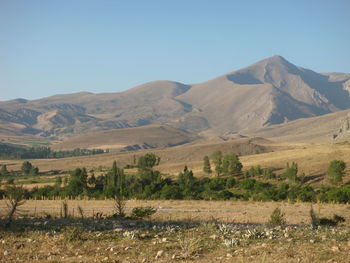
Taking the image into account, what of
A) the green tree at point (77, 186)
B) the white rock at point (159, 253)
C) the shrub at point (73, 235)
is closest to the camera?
the white rock at point (159, 253)

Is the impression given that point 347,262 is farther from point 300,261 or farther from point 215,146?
point 215,146

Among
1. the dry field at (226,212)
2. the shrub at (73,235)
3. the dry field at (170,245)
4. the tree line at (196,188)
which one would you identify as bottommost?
the tree line at (196,188)

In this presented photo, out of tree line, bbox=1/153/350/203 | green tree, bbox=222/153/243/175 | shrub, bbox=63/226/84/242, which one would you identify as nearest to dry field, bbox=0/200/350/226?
shrub, bbox=63/226/84/242

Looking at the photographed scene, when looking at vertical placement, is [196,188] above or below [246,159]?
below

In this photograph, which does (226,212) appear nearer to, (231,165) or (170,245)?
(170,245)

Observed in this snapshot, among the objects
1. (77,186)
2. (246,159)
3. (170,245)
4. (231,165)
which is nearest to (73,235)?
(170,245)

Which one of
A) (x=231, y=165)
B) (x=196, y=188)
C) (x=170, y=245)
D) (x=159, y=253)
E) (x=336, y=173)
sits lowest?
(x=196, y=188)

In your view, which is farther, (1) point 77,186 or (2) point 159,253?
(1) point 77,186

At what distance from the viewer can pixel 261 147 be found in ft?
499

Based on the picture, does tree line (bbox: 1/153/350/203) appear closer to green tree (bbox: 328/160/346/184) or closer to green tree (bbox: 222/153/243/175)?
green tree (bbox: 328/160/346/184)

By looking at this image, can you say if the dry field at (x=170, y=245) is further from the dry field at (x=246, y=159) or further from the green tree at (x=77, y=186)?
the dry field at (x=246, y=159)

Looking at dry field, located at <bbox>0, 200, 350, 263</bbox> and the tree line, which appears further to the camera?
the tree line

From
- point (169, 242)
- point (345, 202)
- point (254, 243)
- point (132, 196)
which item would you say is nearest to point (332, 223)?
point (254, 243)

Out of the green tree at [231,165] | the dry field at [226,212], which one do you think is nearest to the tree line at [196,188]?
the green tree at [231,165]
